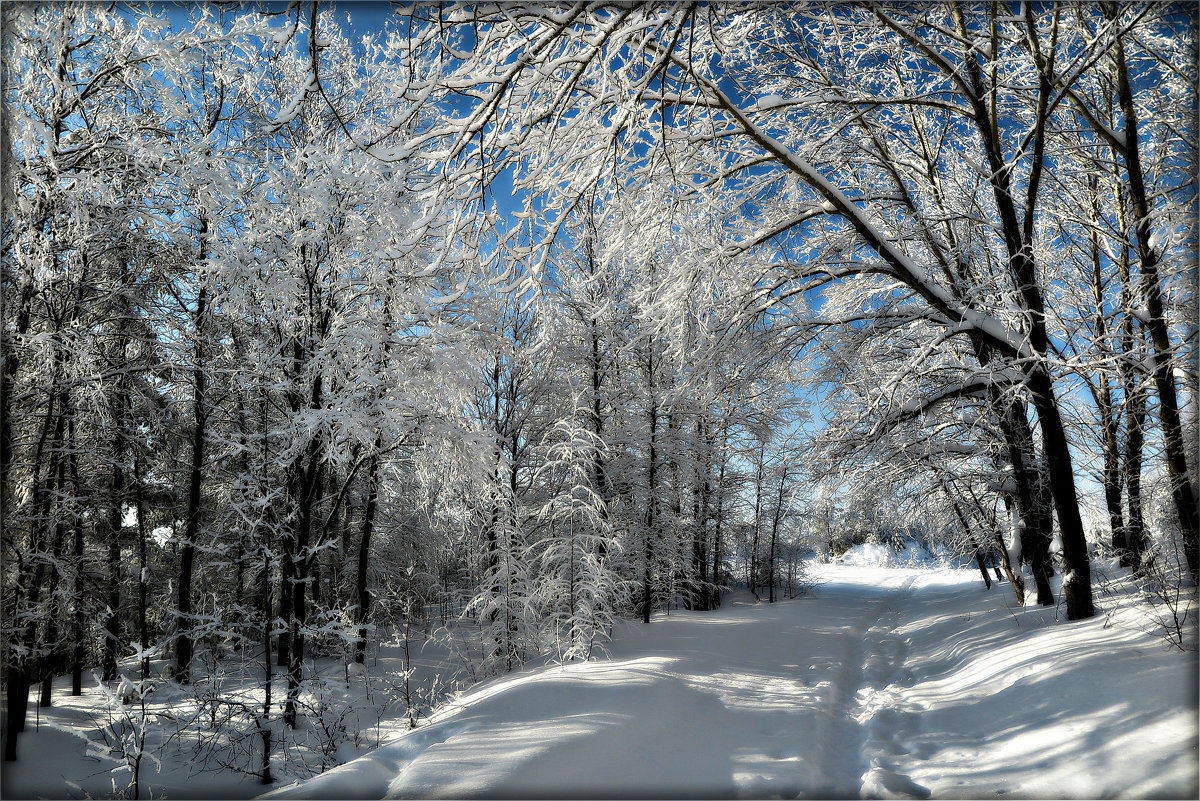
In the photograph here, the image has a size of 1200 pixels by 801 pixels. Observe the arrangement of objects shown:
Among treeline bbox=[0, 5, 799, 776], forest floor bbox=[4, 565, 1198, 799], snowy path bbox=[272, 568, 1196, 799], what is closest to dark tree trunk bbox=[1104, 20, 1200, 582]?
forest floor bbox=[4, 565, 1198, 799]

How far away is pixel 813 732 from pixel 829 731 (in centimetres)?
22

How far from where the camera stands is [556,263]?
15.3ft

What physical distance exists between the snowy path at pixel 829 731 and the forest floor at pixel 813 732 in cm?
2

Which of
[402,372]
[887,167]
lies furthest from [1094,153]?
[402,372]

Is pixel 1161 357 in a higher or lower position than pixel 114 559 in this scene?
higher

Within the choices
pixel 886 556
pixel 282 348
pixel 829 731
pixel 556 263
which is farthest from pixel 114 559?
pixel 886 556

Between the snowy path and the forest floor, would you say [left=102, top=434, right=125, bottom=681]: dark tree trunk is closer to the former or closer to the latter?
the forest floor

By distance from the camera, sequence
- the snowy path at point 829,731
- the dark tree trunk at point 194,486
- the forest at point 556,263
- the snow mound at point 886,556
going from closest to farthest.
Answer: the snowy path at point 829,731, the forest at point 556,263, the dark tree trunk at point 194,486, the snow mound at point 886,556

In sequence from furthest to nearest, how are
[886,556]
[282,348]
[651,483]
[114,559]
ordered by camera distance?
[886,556]
[651,483]
[114,559]
[282,348]

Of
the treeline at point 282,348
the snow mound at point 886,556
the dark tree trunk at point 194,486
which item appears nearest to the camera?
the treeline at point 282,348

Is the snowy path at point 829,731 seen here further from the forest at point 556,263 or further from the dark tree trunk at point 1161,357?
the dark tree trunk at point 1161,357

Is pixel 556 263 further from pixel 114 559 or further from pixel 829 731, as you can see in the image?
pixel 114 559

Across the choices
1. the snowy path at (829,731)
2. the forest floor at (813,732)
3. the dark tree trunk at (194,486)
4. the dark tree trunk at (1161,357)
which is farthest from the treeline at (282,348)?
the dark tree trunk at (1161,357)

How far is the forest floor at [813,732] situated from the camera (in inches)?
140
